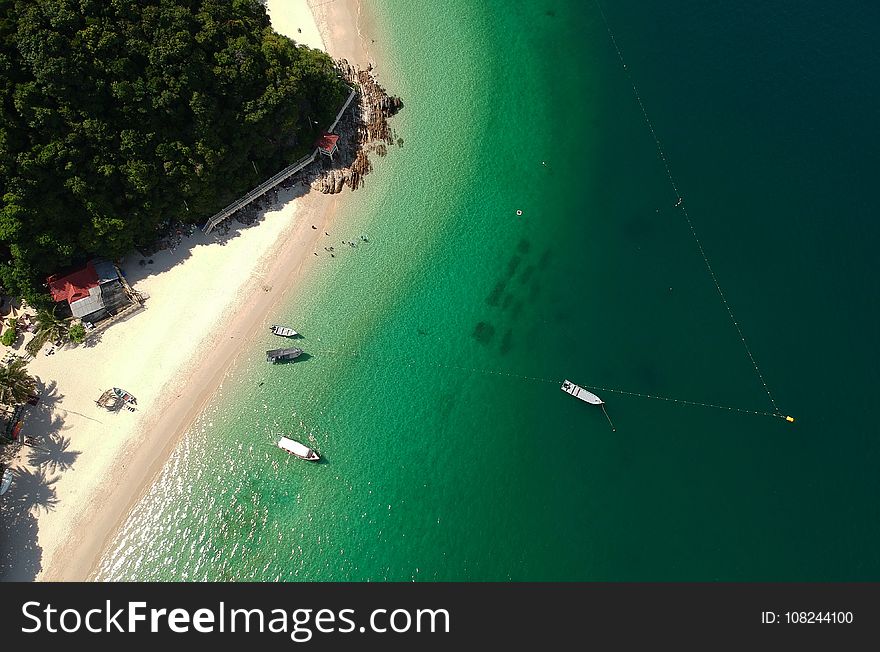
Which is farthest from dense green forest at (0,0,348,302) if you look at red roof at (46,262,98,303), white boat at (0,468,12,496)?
white boat at (0,468,12,496)

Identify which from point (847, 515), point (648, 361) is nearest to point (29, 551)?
point (648, 361)

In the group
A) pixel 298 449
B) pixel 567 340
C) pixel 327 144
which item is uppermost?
pixel 327 144

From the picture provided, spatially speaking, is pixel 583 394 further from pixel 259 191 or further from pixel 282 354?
pixel 259 191

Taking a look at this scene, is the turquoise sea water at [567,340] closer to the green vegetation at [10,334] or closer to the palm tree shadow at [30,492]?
the palm tree shadow at [30,492]

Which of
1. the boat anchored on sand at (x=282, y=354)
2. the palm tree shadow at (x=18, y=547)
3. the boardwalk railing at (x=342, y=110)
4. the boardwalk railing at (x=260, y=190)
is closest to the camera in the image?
the palm tree shadow at (x=18, y=547)

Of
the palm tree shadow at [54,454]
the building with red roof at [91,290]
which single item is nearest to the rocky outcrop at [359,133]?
the building with red roof at [91,290]

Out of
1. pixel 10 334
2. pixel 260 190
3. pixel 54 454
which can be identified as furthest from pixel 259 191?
pixel 54 454

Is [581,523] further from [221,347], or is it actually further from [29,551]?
[29,551]
